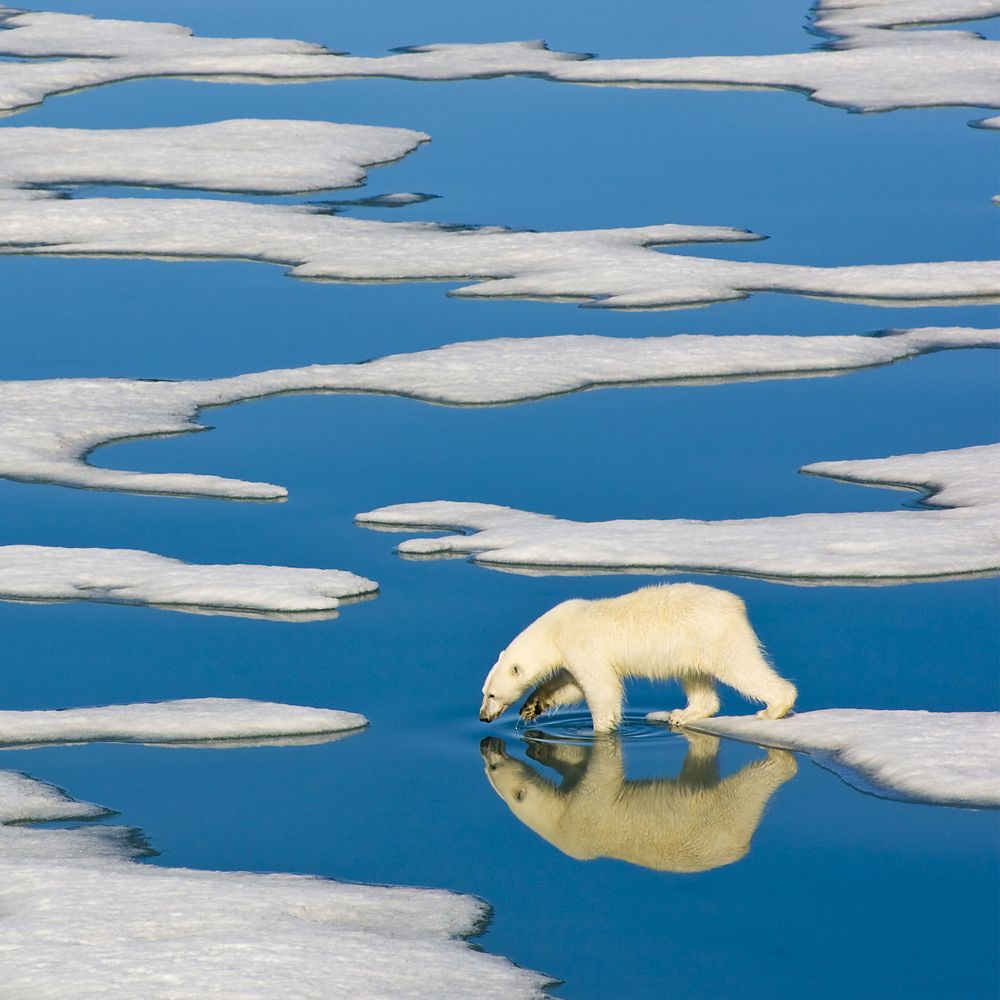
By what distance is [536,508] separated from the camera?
373 inches

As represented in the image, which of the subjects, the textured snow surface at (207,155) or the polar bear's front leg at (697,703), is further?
the textured snow surface at (207,155)

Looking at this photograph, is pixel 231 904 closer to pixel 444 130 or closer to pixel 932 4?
pixel 444 130

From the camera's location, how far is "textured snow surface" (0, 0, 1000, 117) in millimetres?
19250

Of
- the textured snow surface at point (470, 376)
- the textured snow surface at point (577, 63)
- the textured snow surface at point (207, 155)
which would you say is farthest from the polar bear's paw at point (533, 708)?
the textured snow surface at point (577, 63)

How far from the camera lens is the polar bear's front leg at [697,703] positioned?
6.79 m

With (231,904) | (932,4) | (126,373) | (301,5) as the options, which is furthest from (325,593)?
(301,5)

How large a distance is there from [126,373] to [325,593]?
14.6 ft

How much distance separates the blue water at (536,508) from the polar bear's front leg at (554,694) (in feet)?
0.75

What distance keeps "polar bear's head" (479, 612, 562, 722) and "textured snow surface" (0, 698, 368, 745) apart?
0.46 metres

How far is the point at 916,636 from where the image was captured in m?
7.57

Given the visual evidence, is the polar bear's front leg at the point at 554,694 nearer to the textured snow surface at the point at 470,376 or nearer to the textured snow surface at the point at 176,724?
the textured snow surface at the point at 176,724

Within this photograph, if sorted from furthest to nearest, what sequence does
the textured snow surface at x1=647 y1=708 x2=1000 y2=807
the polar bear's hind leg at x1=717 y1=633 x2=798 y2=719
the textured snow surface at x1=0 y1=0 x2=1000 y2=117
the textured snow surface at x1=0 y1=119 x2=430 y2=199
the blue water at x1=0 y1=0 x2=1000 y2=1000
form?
the textured snow surface at x1=0 y1=0 x2=1000 y2=117 < the textured snow surface at x1=0 y1=119 x2=430 y2=199 < the polar bear's hind leg at x1=717 y1=633 x2=798 y2=719 < the textured snow surface at x1=647 y1=708 x2=1000 y2=807 < the blue water at x1=0 y1=0 x2=1000 y2=1000

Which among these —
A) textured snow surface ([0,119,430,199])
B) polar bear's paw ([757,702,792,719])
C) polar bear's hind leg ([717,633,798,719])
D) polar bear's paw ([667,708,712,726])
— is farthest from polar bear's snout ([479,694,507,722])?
textured snow surface ([0,119,430,199])

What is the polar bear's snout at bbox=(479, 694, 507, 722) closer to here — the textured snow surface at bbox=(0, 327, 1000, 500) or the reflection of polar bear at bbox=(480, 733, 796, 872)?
the reflection of polar bear at bbox=(480, 733, 796, 872)
